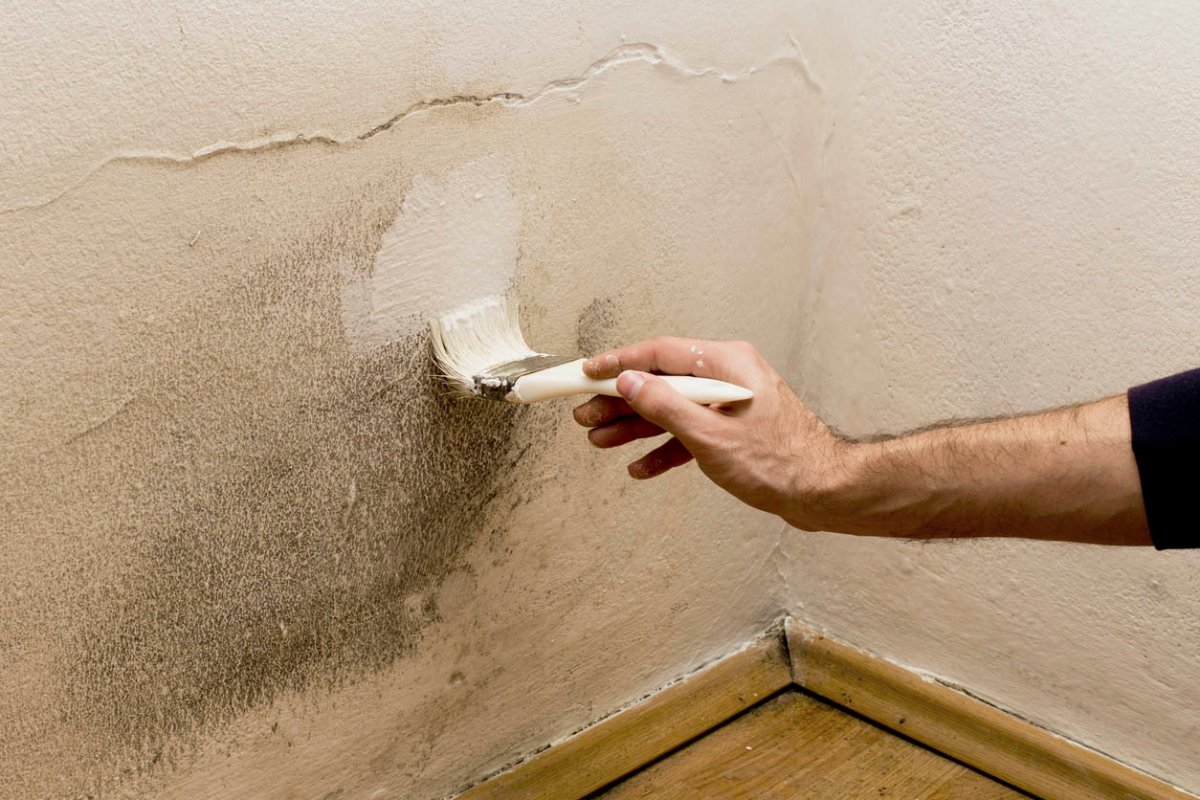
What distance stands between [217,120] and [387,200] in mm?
158

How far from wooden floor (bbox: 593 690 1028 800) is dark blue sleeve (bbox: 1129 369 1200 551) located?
0.56 m

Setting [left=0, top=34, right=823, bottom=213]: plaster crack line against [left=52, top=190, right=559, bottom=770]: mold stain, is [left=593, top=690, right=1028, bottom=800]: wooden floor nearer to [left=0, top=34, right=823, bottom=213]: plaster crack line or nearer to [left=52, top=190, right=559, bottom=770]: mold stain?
[left=52, top=190, right=559, bottom=770]: mold stain

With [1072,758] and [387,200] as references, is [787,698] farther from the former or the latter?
[387,200]

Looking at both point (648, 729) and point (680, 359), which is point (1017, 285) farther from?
point (648, 729)

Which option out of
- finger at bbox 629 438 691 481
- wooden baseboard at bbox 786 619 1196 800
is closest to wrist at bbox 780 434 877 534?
finger at bbox 629 438 691 481

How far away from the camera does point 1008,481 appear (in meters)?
0.78

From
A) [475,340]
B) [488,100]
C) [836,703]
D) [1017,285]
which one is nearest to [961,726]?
[836,703]

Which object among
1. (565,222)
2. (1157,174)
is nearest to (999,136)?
A: (1157,174)

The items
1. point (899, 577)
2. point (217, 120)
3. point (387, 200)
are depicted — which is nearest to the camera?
point (217, 120)

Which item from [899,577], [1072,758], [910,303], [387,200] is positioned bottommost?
[1072,758]

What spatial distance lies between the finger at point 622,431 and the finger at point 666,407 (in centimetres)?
13

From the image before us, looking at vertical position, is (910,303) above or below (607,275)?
below

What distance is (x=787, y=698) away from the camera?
1.35 metres

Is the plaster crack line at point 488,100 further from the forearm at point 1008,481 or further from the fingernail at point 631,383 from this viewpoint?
the forearm at point 1008,481
